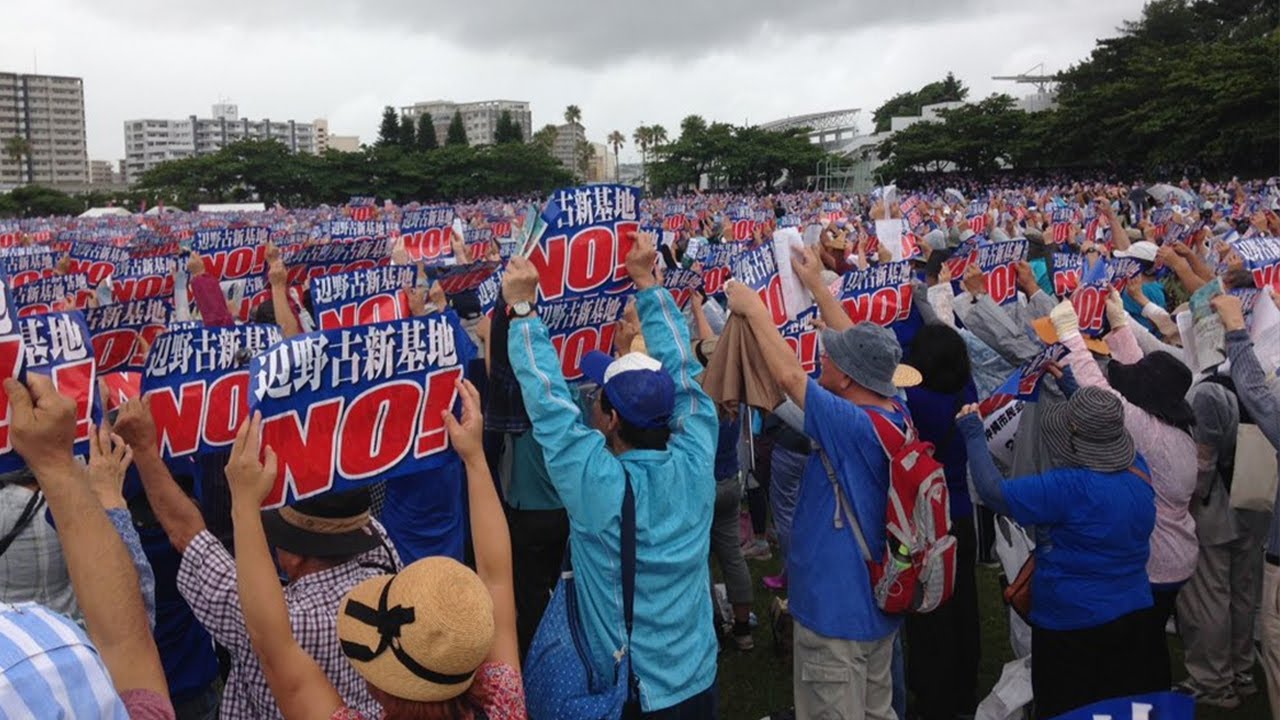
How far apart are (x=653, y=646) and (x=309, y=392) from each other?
1194 mm

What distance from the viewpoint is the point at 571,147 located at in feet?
497

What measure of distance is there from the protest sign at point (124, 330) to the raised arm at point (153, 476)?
11.4 feet

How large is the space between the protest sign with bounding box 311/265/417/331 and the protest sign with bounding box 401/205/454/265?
2557mm

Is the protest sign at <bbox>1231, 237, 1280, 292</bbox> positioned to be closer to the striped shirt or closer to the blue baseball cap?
the blue baseball cap

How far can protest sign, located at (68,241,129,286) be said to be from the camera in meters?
9.55

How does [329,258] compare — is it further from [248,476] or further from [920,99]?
[920,99]

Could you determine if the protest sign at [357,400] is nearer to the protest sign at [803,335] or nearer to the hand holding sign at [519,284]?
the hand holding sign at [519,284]

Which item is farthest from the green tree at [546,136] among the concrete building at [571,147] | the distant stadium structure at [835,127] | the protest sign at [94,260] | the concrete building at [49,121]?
the concrete building at [49,121]

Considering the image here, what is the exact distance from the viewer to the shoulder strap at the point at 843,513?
125 inches

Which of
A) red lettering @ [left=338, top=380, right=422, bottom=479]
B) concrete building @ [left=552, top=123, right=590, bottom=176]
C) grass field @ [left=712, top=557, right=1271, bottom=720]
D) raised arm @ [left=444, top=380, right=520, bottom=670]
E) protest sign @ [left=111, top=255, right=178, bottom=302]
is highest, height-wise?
concrete building @ [left=552, top=123, right=590, bottom=176]

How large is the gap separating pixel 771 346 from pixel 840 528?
0.64 meters

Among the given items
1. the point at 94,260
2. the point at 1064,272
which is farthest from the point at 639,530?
the point at 94,260

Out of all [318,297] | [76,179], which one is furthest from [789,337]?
[76,179]

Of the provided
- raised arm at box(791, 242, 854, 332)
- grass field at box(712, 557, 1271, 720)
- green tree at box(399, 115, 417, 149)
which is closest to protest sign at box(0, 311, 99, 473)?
raised arm at box(791, 242, 854, 332)
